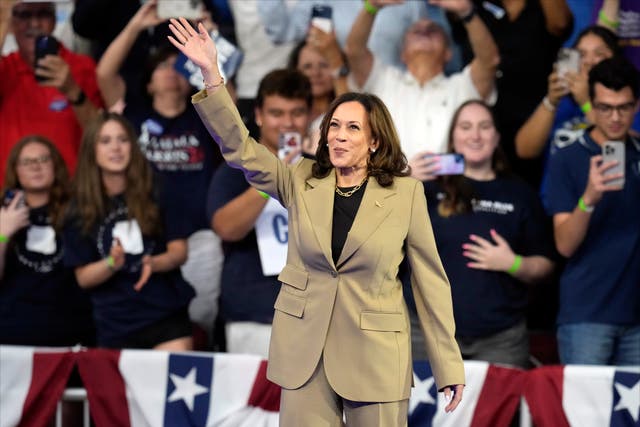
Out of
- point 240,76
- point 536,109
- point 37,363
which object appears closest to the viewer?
point 37,363

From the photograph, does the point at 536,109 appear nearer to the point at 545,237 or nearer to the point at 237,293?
the point at 545,237

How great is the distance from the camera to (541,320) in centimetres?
579

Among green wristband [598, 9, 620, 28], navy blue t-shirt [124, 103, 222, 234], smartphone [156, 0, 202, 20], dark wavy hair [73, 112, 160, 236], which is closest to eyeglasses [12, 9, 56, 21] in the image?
smartphone [156, 0, 202, 20]

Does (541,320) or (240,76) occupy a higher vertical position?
(240,76)

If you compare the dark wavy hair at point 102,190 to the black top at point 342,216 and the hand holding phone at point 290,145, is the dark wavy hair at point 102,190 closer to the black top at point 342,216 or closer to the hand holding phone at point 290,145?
the hand holding phone at point 290,145

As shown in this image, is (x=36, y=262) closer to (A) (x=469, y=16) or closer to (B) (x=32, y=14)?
(B) (x=32, y=14)

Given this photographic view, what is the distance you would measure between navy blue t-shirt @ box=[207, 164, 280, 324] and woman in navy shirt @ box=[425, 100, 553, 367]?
837mm

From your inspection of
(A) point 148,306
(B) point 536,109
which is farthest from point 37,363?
(B) point 536,109

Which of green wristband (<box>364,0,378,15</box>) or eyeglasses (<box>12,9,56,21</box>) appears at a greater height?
eyeglasses (<box>12,9,56,21</box>)

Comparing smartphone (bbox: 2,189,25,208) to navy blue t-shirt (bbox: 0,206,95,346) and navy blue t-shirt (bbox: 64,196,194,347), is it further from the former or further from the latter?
navy blue t-shirt (bbox: 64,196,194,347)

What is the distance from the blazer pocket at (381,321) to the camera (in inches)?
120

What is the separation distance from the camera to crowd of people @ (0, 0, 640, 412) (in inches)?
190

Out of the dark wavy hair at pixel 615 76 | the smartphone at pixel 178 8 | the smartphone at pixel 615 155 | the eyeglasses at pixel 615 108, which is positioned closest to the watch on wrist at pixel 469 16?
the dark wavy hair at pixel 615 76

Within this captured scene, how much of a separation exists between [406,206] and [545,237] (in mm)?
2105
